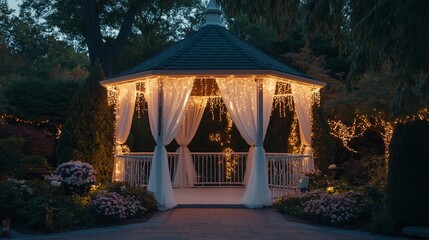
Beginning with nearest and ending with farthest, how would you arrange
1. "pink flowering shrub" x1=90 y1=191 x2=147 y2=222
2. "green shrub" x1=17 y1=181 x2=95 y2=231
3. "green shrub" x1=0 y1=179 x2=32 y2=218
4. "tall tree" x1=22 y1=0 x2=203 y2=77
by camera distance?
"green shrub" x1=17 y1=181 x2=95 y2=231 → "green shrub" x1=0 y1=179 x2=32 y2=218 → "pink flowering shrub" x1=90 y1=191 x2=147 y2=222 → "tall tree" x1=22 y1=0 x2=203 y2=77

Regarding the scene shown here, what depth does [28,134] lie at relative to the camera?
16156 millimetres

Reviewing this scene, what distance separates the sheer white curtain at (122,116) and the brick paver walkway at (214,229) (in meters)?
2.81

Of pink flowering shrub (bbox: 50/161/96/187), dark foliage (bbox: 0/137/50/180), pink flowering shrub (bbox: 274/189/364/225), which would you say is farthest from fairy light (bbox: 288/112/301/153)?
dark foliage (bbox: 0/137/50/180)

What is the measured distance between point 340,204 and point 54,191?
5486mm

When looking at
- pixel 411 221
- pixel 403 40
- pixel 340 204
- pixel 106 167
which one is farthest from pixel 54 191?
pixel 403 40

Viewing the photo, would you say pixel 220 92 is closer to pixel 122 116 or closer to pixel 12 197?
pixel 122 116

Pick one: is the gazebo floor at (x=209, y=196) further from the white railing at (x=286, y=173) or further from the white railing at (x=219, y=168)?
the white railing at (x=286, y=173)

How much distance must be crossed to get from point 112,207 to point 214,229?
204cm

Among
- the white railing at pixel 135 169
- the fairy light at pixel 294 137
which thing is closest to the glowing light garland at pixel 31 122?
the white railing at pixel 135 169

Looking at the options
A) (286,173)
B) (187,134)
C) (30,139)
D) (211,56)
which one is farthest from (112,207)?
(187,134)

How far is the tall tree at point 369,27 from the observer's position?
6973 mm

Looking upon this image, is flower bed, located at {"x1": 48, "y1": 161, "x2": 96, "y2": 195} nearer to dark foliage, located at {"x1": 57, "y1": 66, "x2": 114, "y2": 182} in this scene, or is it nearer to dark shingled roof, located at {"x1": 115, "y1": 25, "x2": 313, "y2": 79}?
dark shingled roof, located at {"x1": 115, "y1": 25, "x2": 313, "y2": 79}

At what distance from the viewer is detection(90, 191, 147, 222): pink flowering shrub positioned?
35.0 feet

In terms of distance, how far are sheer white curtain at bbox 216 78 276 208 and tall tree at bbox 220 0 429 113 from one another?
358 centimetres
